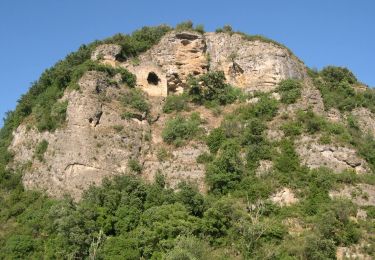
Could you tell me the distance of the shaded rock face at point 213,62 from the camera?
1912 inches

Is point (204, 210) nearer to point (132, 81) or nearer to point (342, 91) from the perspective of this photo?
point (132, 81)

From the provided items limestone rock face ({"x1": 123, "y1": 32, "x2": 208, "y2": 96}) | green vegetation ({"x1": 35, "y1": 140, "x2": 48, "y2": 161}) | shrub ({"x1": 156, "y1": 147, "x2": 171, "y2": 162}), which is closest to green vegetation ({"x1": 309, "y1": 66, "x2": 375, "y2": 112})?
limestone rock face ({"x1": 123, "y1": 32, "x2": 208, "y2": 96})

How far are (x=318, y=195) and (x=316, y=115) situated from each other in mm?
8686

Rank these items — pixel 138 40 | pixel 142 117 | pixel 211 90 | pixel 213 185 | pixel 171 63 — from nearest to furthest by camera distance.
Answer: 1. pixel 213 185
2. pixel 142 117
3. pixel 211 90
4. pixel 171 63
5. pixel 138 40

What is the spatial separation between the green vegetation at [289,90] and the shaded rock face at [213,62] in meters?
1.37

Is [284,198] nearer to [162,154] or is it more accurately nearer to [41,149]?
[162,154]

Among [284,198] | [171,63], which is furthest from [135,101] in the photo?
[284,198]

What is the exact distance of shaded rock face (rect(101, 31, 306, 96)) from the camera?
4856 centimetres

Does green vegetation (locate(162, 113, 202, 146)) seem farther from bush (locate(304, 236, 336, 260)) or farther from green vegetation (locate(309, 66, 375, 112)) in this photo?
bush (locate(304, 236, 336, 260))

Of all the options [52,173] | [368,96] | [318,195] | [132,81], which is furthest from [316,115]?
[52,173]

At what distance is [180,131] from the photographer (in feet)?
143

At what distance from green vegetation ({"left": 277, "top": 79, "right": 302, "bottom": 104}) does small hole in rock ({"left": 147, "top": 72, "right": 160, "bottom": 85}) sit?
1054 centimetres

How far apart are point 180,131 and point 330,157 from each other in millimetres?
11409

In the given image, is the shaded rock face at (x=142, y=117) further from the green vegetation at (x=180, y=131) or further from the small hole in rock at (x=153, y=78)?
the green vegetation at (x=180, y=131)
